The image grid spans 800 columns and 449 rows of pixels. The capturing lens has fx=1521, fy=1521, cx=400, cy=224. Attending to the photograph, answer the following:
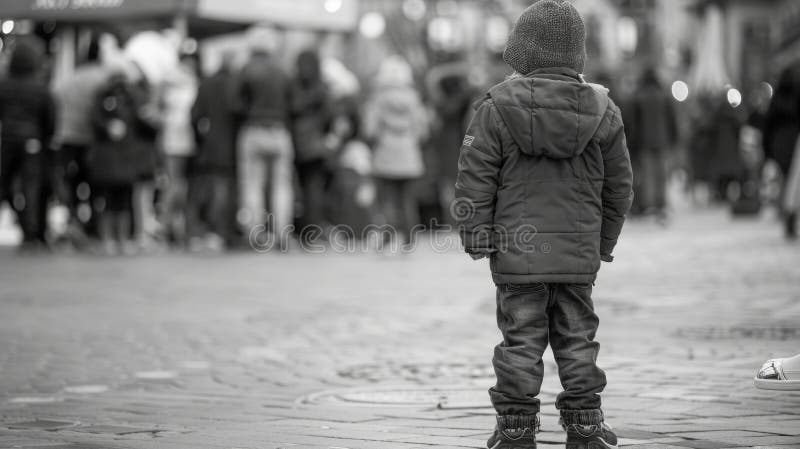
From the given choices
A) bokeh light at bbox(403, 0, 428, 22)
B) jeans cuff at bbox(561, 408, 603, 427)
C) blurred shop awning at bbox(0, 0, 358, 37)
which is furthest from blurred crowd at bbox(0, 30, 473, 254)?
bokeh light at bbox(403, 0, 428, 22)

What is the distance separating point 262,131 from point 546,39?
37.8 feet

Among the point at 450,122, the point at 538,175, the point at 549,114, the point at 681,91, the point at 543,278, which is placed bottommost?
the point at 681,91

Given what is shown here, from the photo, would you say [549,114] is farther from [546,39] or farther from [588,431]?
[588,431]

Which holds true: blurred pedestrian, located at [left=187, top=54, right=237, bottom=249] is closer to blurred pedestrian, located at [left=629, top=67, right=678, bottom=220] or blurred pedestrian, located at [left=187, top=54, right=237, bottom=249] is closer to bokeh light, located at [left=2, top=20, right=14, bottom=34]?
bokeh light, located at [left=2, top=20, right=14, bottom=34]

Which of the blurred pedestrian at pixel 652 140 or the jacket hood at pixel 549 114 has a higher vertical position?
the jacket hood at pixel 549 114

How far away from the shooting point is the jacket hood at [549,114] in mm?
4766

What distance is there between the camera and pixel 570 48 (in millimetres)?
4891

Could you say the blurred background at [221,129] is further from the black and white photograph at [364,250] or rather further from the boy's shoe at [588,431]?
the boy's shoe at [588,431]

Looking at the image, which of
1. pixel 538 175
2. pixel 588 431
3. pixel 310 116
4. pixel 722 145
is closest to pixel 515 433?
pixel 588 431

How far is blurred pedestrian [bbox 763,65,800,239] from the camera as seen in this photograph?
16781mm

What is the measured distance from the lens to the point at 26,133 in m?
15.9

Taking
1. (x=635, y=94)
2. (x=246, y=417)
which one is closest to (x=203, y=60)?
(x=635, y=94)

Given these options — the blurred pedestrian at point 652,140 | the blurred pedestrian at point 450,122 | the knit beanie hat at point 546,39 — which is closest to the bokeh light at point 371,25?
the blurred pedestrian at point 652,140

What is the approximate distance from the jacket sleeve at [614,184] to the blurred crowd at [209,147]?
10495 millimetres
